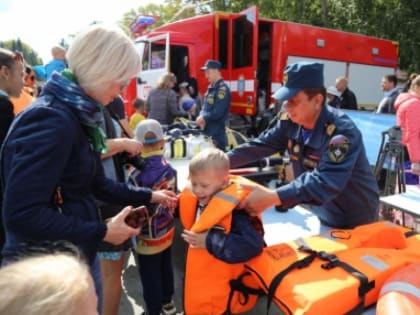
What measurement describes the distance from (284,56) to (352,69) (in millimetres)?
2616

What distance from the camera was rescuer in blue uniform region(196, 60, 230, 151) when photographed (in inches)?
205

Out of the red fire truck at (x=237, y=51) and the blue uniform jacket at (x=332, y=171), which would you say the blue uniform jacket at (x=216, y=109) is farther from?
the blue uniform jacket at (x=332, y=171)

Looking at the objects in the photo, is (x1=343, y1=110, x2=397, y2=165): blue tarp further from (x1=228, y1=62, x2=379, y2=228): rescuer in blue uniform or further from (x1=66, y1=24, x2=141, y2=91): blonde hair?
(x1=66, y1=24, x2=141, y2=91): blonde hair

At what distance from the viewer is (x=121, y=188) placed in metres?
1.75

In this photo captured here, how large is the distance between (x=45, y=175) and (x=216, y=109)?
13.7 feet

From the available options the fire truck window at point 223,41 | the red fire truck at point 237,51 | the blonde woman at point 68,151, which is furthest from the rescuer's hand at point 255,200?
the fire truck window at point 223,41

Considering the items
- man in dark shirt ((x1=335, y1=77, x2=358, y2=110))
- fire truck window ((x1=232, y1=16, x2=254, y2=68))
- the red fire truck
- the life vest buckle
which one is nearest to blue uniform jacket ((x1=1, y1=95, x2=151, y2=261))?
the life vest buckle

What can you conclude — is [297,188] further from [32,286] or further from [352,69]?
[352,69]

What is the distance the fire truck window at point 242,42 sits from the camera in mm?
7547

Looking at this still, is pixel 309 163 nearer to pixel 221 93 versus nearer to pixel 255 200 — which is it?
pixel 255 200

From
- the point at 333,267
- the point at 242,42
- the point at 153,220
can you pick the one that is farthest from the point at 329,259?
the point at 242,42

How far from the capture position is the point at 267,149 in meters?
2.56

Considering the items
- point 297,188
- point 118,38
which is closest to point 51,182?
point 118,38

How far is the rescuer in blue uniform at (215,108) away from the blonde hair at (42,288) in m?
4.47
